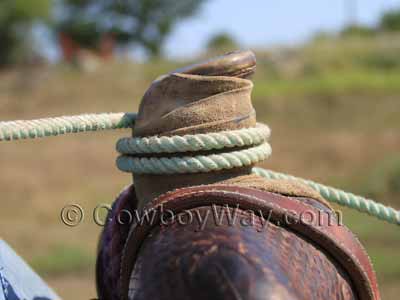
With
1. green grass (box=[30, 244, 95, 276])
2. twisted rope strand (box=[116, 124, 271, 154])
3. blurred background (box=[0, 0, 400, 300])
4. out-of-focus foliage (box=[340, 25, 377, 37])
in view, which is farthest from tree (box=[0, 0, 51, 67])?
twisted rope strand (box=[116, 124, 271, 154])

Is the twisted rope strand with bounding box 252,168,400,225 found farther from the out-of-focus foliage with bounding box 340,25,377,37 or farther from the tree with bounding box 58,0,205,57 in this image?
the tree with bounding box 58,0,205,57

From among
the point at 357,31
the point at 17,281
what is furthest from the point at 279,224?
the point at 357,31

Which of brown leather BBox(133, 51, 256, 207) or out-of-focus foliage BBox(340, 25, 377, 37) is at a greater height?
brown leather BBox(133, 51, 256, 207)

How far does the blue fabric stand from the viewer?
94 cm

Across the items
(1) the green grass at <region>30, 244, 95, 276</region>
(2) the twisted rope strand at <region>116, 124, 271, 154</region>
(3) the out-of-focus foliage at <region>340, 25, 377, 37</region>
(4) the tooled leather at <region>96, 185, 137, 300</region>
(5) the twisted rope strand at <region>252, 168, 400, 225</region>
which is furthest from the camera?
(3) the out-of-focus foliage at <region>340, 25, 377, 37</region>

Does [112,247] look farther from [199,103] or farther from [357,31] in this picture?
[357,31]

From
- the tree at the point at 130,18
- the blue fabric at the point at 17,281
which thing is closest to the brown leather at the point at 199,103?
the blue fabric at the point at 17,281

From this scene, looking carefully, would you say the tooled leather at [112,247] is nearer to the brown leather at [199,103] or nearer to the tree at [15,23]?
the brown leather at [199,103]

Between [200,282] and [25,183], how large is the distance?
850 centimetres

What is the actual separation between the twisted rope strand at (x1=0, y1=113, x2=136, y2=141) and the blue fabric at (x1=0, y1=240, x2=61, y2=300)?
0.62ft

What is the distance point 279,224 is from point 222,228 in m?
0.08

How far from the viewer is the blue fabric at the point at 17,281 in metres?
0.94

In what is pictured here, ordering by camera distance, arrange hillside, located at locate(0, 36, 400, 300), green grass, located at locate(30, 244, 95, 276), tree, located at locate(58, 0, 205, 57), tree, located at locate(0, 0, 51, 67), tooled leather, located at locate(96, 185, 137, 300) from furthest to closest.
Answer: tree, located at locate(58, 0, 205, 57)
tree, located at locate(0, 0, 51, 67)
hillside, located at locate(0, 36, 400, 300)
green grass, located at locate(30, 244, 95, 276)
tooled leather, located at locate(96, 185, 137, 300)

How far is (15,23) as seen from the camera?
2056 centimetres
